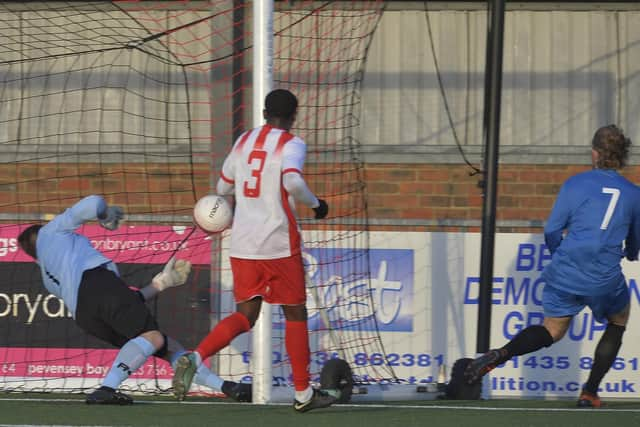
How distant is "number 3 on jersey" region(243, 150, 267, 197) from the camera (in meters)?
6.70

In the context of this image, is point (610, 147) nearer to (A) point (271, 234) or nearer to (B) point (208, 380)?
(A) point (271, 234)

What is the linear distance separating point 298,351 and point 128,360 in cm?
107

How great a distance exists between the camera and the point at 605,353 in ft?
23.8

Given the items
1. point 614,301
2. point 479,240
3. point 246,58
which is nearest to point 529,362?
point 479,240

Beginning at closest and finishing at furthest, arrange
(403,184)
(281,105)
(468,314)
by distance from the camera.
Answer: (281,105) → (468,314) → (403,184)

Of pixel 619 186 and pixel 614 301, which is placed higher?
pixel 619 186

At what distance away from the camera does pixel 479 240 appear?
28.7ft

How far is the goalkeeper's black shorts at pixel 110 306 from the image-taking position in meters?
7.29

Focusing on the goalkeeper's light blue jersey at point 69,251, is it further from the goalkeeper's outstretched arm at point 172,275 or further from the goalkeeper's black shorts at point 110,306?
the goalkeeper's outstretched arm at point 172,275

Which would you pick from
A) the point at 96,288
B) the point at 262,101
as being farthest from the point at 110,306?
the point at 262,101

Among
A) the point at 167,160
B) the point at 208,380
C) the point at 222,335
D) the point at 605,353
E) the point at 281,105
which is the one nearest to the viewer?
the point at 222,335

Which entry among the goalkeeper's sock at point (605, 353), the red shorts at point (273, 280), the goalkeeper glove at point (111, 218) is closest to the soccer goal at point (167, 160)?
the red shorts at point (273, 280)

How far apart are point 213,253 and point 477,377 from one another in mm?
2292

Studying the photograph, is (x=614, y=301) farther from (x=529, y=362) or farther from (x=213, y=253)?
(x=213, y=253)
